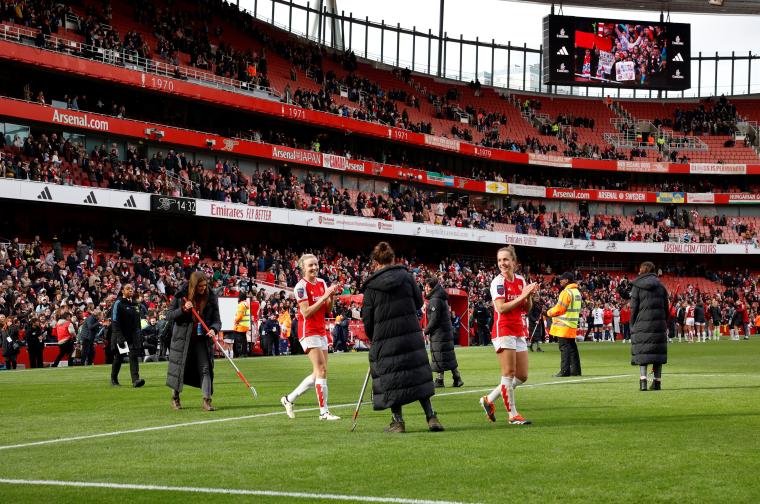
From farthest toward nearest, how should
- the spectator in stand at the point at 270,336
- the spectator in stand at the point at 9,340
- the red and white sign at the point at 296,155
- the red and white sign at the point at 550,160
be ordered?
the red and white sign at the point at 550,160 < the red and white sign at the point at 296,155 < the spectator in stand at the point at 270,336 < the spectator in stand at the point at 9,340

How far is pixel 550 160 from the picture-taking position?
7075 centimetres

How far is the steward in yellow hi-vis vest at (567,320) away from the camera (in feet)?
60.0

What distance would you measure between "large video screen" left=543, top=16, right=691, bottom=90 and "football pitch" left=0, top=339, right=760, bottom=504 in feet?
167

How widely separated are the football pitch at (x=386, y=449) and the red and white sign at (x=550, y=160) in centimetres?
5442

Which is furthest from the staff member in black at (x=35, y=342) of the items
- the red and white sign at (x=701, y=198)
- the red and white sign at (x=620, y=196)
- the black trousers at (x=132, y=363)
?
the red and white sign at (x=701, y=198)

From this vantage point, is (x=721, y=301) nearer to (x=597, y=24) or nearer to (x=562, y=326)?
(x=597, y=24)

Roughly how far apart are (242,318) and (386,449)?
21.7 metres

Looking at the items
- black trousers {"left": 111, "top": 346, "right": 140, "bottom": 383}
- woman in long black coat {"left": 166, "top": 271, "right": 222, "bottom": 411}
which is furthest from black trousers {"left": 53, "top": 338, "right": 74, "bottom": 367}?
woman in long black coat {"left": 166, "top": 271, "right": 222, "bottom": 411}

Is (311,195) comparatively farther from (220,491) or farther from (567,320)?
(220,491)

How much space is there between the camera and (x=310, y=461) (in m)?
8.30

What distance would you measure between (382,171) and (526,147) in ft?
53.4

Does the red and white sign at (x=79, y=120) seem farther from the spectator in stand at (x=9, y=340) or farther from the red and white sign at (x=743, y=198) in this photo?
the red and white sign at (x=743, y=198)

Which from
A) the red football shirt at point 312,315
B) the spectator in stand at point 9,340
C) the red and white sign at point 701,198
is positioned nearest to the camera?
the red football shirt at point 312,315

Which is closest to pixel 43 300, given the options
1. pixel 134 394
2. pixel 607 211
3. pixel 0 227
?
pixel 0 227
